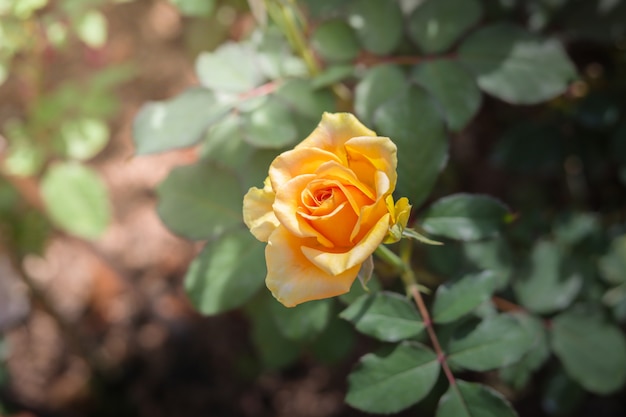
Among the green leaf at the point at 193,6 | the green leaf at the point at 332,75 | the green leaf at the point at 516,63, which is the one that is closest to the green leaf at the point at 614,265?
the green leaf at the point at 516,63

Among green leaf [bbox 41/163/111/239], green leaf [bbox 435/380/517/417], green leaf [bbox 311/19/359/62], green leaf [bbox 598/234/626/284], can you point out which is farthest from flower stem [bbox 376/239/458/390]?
green leaf [bbox 41/163/111/239]

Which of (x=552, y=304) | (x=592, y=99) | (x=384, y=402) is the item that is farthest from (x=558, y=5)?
(x=384, y=402)

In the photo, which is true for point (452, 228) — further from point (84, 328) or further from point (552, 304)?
point (84, 328)

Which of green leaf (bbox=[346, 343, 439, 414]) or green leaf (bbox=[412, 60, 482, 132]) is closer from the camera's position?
green leaf (bbox=[346, 343, 439, 414])

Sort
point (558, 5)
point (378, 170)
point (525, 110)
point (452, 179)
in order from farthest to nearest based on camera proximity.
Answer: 1. point (525, 110)
2. point (452, 179)
3. point (558, 5)
4. point (378, 170)

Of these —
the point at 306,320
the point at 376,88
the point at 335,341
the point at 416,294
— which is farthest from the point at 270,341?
the point at 376,88

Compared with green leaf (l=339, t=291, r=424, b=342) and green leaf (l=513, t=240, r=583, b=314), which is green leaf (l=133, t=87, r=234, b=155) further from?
green leaf (l=513, t=240, r=583, b=314)
